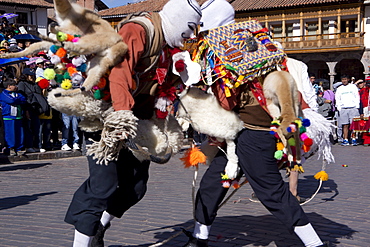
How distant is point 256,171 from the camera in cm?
396

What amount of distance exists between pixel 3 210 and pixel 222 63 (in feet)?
11.7

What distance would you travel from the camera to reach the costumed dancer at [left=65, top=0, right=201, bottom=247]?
10.8ft

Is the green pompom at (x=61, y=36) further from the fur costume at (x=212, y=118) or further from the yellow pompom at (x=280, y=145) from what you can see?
the yellow pompom at (x=280, y=145)

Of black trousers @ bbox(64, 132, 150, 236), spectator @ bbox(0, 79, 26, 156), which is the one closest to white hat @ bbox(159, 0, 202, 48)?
black trousers @ bbox(64, 132, 150, 236)

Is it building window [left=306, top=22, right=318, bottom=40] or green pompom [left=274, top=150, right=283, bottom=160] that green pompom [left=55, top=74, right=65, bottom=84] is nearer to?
green pompom [left=274, top=150, right=283, bottom=160]

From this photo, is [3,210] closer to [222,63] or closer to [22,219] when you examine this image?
[22,219]

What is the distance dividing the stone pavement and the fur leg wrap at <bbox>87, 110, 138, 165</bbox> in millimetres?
1358

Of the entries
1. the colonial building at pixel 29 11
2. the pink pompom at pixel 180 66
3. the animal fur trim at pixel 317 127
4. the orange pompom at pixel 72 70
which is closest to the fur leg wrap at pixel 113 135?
the orange pompom at pixel 72 70

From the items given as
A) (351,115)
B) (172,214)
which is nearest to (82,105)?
(172,214)

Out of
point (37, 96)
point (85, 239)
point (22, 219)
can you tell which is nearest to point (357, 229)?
point (85, 239)

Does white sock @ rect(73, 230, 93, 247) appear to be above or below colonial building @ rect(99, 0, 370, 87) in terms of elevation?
below

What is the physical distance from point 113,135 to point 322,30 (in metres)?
46.8

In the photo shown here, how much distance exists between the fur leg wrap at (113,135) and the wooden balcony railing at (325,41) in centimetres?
4434

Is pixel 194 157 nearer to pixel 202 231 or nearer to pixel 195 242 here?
pixel 202 231
